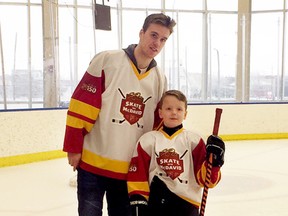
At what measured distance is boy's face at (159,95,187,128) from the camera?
147cm

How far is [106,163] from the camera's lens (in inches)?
57.5

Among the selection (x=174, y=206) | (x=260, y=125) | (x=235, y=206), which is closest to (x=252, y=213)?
(x=235, y=206)

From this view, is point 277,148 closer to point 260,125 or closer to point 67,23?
point 260,125

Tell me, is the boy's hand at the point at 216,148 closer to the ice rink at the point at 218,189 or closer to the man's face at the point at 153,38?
the man's face at the point at 153,38

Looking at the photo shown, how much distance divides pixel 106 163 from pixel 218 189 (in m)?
1.93

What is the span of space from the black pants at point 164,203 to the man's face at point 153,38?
17.5 inches

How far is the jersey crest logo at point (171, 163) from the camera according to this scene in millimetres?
1440

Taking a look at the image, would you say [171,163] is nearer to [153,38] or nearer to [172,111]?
[172,111]

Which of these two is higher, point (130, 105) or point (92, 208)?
point (130, 105)

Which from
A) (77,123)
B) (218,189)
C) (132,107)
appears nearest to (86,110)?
(77,123)

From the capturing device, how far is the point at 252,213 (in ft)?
8.46

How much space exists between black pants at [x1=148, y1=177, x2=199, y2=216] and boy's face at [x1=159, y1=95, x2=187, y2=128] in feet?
0.66

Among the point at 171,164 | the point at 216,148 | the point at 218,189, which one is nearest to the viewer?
the point at 216,148

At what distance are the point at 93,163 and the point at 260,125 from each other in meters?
5.26
